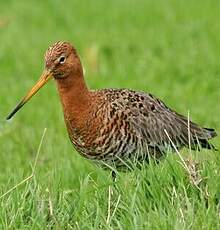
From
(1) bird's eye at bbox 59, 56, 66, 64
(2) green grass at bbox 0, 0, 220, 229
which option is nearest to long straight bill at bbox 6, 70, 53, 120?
(1) bird's eye at bbox 59, 56, 66, 64

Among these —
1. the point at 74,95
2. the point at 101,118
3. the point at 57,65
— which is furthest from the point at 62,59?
the point at 101,118

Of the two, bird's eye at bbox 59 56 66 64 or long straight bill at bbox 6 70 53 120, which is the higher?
bird's eye at bbox 59 56 66 64

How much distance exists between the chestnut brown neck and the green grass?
480mm

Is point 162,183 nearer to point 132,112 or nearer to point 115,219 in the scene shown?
point 115,219

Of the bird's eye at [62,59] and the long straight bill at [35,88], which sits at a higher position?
the bird's eye at [62,59]

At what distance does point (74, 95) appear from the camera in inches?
328

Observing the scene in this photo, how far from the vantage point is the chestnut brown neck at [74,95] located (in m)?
8.31

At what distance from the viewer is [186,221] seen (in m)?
6.34

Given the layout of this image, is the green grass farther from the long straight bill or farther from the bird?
the long straight bill

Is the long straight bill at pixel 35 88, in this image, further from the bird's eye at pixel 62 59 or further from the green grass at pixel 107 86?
the green grass at pixel 107 86

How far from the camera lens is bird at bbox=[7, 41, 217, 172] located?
814 centimetres

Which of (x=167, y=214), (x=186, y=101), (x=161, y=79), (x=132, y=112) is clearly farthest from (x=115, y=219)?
(x=161, y=79)

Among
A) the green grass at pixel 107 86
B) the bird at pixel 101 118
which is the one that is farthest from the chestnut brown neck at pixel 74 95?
the green grass at pixel 107 86

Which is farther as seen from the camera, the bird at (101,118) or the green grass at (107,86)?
the bird at (101,118)
